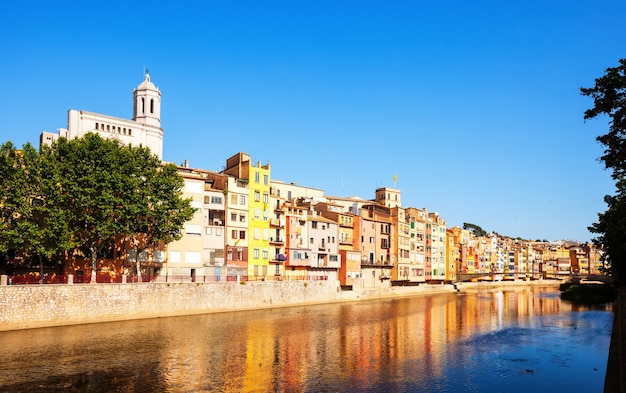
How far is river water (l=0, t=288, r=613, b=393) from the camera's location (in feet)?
97.8

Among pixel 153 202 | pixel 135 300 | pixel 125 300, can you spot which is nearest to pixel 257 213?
pixel 153 202

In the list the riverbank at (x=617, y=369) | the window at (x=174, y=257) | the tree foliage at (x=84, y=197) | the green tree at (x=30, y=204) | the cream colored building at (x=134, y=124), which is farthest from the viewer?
the cream colored building at (x=134, y=124)

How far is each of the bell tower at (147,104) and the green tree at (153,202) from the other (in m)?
32.4

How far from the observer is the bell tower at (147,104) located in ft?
302

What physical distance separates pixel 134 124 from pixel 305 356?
2489 inches

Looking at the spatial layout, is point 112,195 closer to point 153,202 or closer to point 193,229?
point 153,202

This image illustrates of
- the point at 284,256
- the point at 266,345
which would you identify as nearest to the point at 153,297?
the point at 266,345

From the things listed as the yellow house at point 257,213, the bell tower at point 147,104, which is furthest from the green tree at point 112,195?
the bell tower at point 147,104

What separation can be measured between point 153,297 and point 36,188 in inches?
653

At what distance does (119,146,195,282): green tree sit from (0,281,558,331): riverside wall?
330 centimetres

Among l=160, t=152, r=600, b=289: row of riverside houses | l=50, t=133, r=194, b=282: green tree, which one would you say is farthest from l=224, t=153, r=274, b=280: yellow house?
l=50, t=133, r=194, b=282: green tree

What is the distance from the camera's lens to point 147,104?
304 feet

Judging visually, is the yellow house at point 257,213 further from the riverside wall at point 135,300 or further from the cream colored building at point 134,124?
the cream colored building at point 134,124

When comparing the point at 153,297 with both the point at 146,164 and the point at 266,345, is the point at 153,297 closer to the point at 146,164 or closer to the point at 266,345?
the point at 146,164
